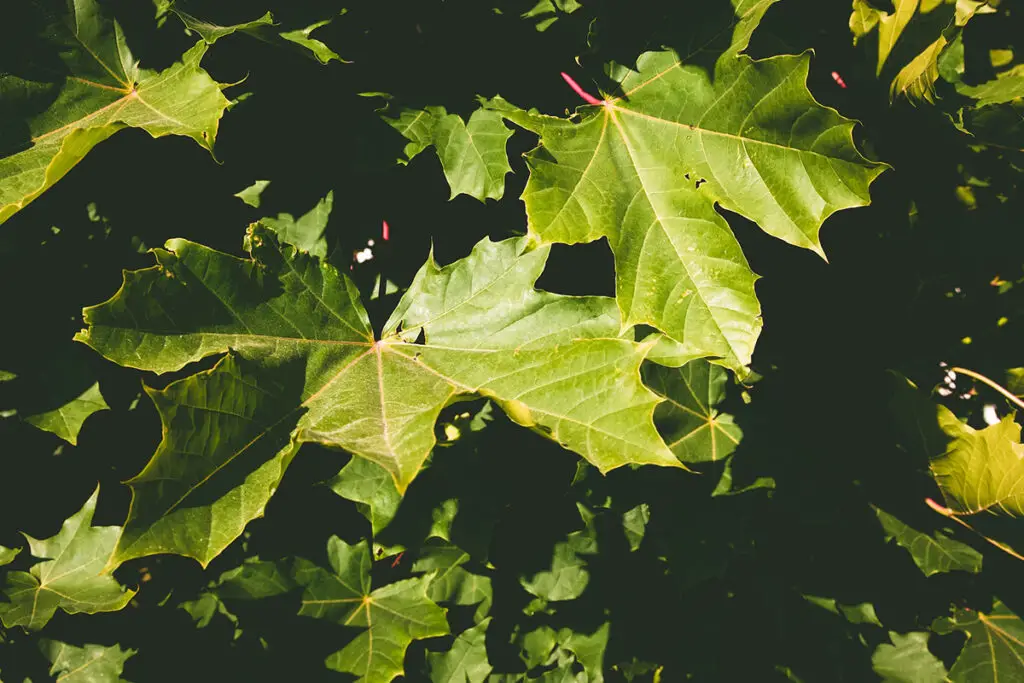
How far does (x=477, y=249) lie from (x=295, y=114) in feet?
2.01

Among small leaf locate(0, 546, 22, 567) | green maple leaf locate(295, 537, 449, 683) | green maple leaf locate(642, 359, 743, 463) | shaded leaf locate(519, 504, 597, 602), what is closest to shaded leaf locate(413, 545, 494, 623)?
green maple leaf locate(295, 537, 449, 683)

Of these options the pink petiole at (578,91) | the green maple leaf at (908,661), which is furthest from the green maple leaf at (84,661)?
the green maple leaf at (908,661)

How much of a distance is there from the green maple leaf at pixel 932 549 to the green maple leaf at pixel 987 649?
0.89ft

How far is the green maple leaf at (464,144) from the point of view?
1.61 meters

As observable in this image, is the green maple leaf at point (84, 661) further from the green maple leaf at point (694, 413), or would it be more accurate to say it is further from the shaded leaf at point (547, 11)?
the shaded leaf at point (547, 11)

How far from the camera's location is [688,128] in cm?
160

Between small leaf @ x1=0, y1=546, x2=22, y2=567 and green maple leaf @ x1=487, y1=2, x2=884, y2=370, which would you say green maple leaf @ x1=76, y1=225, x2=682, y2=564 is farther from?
small leaf @ x1=0, y1=546, x2=22, y2=567

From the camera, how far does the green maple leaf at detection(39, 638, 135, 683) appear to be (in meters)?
2.27

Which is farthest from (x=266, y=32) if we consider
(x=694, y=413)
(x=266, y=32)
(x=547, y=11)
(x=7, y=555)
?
(x=7, y=555)

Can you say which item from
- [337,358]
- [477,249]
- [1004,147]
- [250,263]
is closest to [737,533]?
[477,249]

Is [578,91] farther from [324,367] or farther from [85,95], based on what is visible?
[85,95]

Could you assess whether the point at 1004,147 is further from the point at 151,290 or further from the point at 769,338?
the point at 151,290

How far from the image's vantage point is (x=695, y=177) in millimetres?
1564

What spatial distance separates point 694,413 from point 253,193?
1.43 meters
